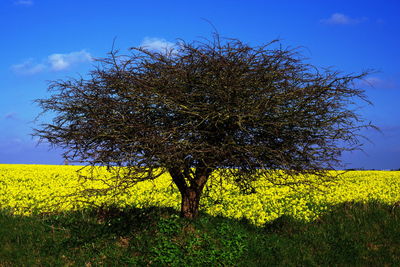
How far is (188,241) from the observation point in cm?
1075

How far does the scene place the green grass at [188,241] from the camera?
10602mm

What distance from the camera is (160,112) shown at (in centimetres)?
1096

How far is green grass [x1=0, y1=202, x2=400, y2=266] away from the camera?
34.8 feet

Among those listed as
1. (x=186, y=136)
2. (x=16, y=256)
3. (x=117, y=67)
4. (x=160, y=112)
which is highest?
(x=117, y=67)

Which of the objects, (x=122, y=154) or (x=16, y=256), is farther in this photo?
(x=16, y=256)

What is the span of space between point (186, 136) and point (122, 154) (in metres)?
1.73

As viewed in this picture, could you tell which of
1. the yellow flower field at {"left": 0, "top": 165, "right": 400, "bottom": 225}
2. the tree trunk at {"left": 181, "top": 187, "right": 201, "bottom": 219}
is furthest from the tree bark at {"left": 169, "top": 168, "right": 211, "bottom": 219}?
the yellow flower field at {"left": 0, "top": 165, "right": 400, "bottom": 225}

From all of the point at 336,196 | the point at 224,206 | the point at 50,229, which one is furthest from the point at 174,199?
the point at 336,196

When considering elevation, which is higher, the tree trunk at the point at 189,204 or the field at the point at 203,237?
the tree trunk at the point at 189,204

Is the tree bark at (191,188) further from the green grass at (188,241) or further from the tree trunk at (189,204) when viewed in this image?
the green grass at (188,241)

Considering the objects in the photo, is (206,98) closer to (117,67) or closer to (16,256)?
(117,67)

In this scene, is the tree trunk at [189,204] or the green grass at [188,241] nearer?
the green grass at [188,241]

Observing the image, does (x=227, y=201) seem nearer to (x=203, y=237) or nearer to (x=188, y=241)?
(x=203, y=237)

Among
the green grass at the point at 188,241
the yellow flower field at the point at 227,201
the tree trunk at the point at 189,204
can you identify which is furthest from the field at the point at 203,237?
the tree trunk at the point at 189,204
